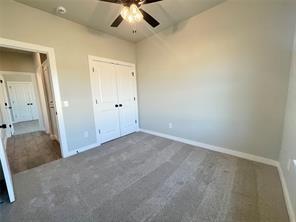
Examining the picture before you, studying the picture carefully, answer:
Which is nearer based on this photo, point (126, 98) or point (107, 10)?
point (107, 10)

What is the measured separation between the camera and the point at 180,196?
163cm

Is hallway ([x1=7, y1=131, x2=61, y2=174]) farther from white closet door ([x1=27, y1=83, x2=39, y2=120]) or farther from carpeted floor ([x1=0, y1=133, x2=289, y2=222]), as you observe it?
white closet door ([x1=27, y1=83, x2=39, y2=120])

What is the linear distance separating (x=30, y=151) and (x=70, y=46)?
264 cm

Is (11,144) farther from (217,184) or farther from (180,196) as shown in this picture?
(217,184)

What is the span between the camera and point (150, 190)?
1.75m

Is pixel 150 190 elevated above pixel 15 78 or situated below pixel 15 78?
below

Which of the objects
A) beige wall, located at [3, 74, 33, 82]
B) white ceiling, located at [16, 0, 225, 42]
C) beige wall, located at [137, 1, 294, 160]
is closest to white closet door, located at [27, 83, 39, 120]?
beige wall, located at [3, 74, 33, 82]

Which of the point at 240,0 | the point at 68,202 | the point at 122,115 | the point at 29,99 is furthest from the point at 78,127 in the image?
the point at 29,99

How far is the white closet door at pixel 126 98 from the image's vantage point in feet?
12.3

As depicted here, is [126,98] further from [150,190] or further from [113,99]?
[150,190]

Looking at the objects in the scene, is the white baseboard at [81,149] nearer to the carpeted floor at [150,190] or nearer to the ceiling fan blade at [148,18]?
the carpeted floor at [150,190]

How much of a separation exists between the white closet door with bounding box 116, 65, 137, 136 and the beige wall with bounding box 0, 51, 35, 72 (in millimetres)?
3373

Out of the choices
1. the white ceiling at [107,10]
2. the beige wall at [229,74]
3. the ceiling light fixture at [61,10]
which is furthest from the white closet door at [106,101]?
the beige wall at [229,74]

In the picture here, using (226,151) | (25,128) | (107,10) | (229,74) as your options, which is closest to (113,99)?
(107,10)
